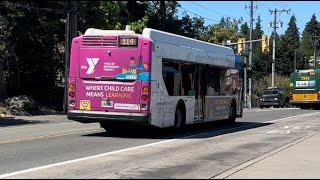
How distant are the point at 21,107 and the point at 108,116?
15.7 metres

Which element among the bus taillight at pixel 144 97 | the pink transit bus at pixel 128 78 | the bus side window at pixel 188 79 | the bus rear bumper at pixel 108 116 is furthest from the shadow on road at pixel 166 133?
the bus taillight at pixel 144 97

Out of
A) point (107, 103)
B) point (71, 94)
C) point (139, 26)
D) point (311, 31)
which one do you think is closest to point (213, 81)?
point (107, 103)

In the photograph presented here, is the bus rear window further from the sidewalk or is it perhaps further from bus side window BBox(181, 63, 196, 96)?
the sidewalk

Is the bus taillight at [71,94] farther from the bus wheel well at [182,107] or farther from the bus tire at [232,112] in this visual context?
the bus tire at [232,112]

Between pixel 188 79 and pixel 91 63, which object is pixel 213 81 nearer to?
pixel 188 79

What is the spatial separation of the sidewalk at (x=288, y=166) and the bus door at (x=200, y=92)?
18.9ft

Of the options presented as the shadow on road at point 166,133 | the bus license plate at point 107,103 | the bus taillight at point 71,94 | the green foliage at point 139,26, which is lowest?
the shadow on road at point 166,133

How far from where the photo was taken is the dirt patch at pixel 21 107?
29.8 m

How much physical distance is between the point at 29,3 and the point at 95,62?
21.0 m

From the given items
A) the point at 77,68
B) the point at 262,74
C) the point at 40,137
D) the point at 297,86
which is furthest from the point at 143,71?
the point at 262,74

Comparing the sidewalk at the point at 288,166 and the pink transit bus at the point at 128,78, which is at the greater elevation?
the pink transit bus at the point at 128,78

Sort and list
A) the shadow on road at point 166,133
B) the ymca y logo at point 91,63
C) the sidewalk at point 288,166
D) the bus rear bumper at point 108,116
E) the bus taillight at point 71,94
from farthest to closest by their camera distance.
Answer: the shadow on road at point 166,133
the bus taillight at point 71,94
the ymca y logo at point 91,63
the bus rear bumper at point 108,116
the sidewalk at point 288,166

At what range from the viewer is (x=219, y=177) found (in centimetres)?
930

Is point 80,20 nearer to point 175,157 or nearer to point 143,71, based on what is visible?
point 143,71
